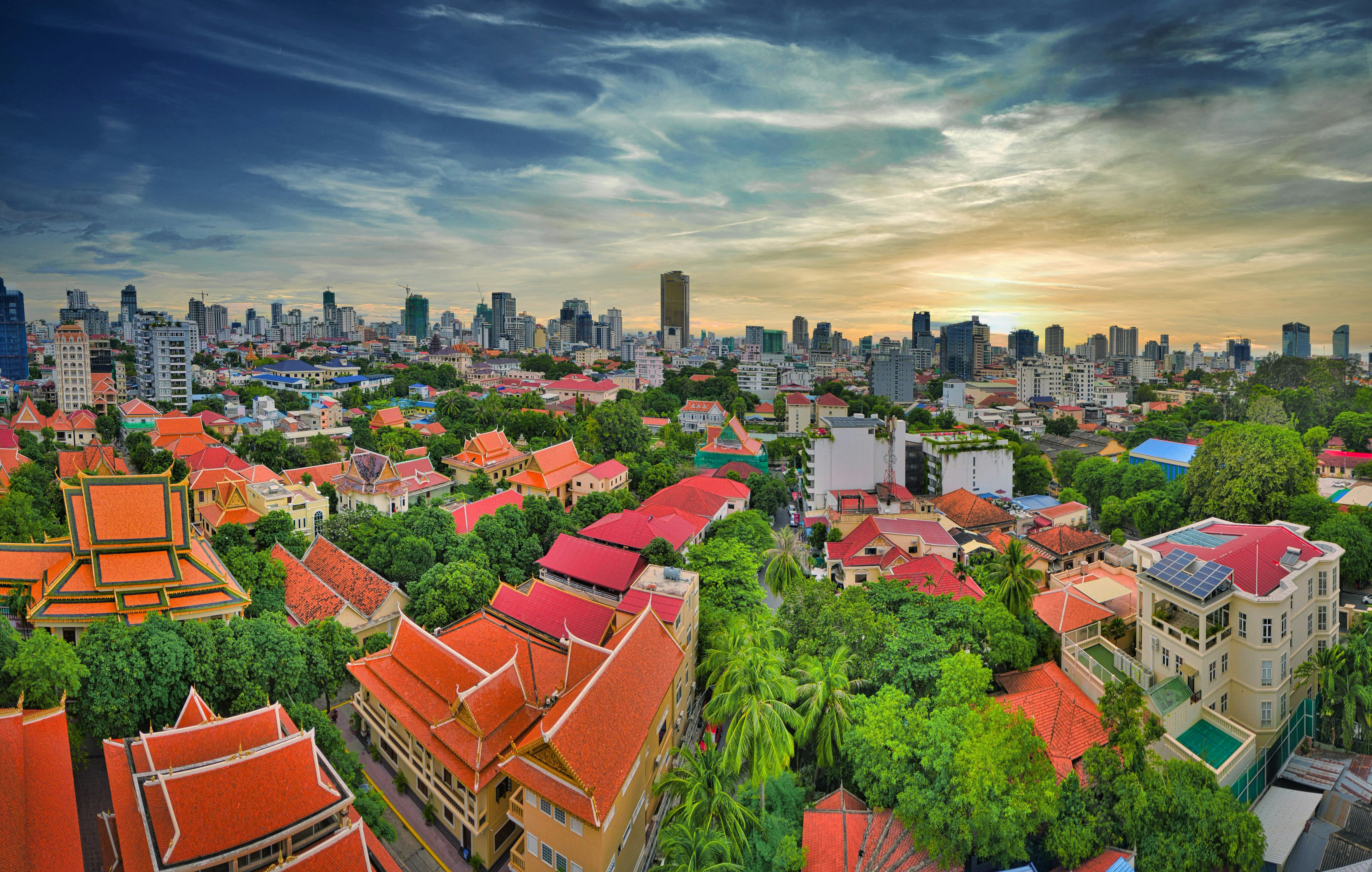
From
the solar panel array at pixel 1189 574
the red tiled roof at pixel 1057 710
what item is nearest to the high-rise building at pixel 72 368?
the red tiled roof at pixel 1057 710

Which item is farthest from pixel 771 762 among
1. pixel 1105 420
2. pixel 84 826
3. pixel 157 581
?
pixel 1105 420

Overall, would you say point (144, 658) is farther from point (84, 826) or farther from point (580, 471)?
point (580, 471)

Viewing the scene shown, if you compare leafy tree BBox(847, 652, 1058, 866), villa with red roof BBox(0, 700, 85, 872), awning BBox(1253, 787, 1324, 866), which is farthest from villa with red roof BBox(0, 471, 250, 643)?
awning BBox(1253, 787, 1324, 866)

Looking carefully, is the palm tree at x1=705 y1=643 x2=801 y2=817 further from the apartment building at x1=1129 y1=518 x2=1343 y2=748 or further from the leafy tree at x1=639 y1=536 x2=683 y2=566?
the apartment building at x1=1129 y1=518 x2=1343 y2=748

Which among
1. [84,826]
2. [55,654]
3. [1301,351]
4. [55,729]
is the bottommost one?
[84,826]

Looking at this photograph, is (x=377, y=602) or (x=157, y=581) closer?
(x=157, y=581)

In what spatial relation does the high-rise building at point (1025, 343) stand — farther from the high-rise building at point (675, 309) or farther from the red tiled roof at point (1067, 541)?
the red tiled roof at point (1067, 541)
